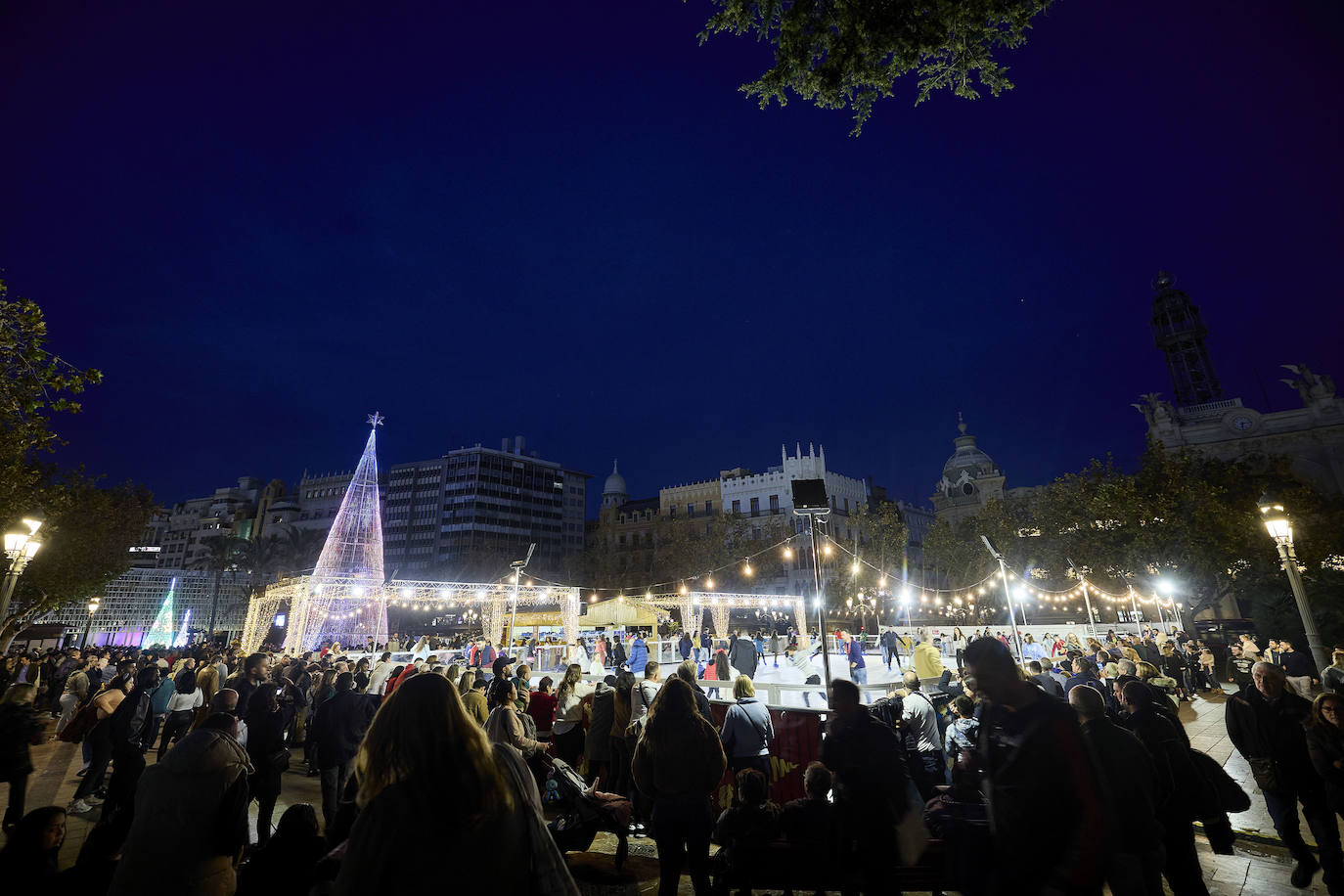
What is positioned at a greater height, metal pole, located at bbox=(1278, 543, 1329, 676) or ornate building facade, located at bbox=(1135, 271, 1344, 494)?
ornate building facade, located at bbox=(1135, 271, 1344, 494)

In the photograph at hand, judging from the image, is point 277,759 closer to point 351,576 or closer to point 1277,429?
point 351,576

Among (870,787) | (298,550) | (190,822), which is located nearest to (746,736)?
(870,787)

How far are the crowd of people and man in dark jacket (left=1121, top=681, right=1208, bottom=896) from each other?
0.5 inches

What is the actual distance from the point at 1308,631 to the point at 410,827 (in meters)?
12.1

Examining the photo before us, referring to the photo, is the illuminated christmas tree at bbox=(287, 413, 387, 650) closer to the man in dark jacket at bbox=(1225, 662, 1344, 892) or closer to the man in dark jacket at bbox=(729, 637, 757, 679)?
the man in dark jacket at bbox=(729, 637, 757, 679)

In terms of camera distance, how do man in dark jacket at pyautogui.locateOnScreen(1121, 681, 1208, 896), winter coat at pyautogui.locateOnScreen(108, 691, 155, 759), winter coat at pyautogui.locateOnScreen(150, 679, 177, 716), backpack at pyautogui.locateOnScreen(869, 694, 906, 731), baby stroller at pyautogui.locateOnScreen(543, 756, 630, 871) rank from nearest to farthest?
man in dark jacket at pyautogui.locateOnScreen(1121, 681, 1208, 896) → baby stroller at pyautogui.locateOnScreen(543, 756, 630, 871) → winter coat at pyautogui.locateOnScreen(108, 691, 155, 759) → backpack at pyautogui.locateOnScreen(869, 694, 906, 731) → winter coat at pyautogui.locateOnScreen(150, 679, 177, 716)

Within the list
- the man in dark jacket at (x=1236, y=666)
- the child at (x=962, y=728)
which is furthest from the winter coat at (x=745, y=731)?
the man in dark jacket at (x=1236, y=666)

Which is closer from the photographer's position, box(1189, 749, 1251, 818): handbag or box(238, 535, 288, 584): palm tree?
box(1189, 749, 1251, 818): handbag

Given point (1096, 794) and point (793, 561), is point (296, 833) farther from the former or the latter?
point (793, 561)

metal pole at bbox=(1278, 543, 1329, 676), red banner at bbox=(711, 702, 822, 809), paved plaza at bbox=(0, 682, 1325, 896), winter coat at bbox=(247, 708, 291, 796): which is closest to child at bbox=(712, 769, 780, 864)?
paved plaza at bbox=(0, 682, 1325, 896)

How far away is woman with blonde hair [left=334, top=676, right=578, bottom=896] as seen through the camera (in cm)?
162

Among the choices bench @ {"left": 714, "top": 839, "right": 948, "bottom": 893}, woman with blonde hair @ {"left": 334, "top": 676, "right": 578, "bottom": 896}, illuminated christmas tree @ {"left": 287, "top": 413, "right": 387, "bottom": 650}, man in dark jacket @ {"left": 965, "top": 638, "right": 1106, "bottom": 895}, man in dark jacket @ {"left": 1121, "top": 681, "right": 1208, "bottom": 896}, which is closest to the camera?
woman with blonde hair @ {"left": 334, "top": 676, "right": 578, "bottom": 896}

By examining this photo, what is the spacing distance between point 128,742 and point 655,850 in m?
5.69

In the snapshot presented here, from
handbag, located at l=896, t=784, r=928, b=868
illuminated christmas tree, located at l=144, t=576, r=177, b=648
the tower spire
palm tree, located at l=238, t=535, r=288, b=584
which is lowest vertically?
handbag, located at l=896, t=784, r=928, b=868
